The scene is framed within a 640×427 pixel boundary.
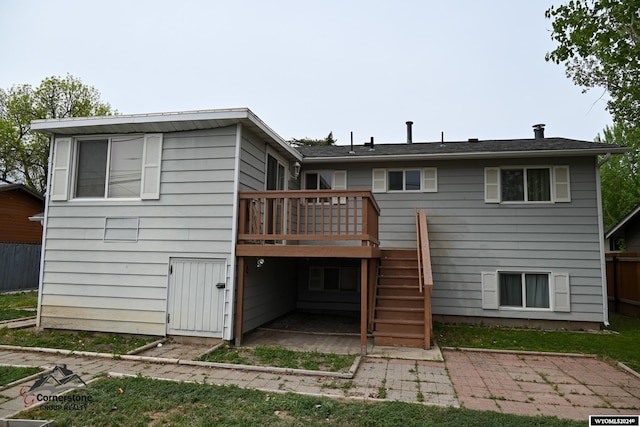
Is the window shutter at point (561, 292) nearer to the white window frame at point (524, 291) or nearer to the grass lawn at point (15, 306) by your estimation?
the white window frame at point (524, 291)

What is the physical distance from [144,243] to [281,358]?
3.53 m

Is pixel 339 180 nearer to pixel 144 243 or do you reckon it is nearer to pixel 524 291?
pixel 144 243

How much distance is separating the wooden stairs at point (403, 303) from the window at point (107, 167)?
495 centimetres

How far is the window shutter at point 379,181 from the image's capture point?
1013 cm

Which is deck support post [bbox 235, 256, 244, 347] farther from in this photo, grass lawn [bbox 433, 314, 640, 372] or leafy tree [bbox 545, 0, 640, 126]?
leafy tree [bbox 545, 0, 640, 126]

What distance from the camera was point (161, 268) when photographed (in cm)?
711

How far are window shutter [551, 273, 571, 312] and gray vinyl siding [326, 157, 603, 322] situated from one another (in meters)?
0.12

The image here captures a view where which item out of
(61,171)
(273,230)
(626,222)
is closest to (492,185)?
(273,230)

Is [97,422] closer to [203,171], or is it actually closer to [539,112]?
[203,171]

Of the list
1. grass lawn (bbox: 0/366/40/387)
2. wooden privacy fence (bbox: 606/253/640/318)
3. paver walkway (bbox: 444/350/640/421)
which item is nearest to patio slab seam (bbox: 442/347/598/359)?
paver walkway (bbox: 444/350/640/421)

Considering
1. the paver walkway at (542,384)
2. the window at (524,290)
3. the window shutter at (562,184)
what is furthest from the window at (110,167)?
the window shutter at (562,184)

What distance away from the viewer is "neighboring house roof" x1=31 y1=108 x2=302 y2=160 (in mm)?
6723

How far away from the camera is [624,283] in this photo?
1145cm

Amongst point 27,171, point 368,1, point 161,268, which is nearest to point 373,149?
point 368,1
